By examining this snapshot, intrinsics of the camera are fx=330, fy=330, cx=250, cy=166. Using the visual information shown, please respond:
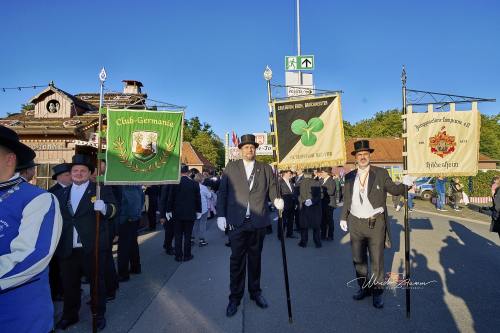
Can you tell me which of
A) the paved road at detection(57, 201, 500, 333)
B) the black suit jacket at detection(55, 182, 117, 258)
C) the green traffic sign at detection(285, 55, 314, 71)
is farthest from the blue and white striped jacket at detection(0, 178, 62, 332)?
the green traffic sign at detection(285, 55, 314, 71)

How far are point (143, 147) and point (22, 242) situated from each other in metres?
2.90

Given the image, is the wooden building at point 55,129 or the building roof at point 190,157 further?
the building roof at point 190,157

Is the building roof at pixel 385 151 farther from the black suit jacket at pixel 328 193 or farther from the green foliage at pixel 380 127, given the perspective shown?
the black suit jacket at pixel 328 193

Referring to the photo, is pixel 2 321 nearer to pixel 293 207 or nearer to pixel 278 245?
pixel 278 245

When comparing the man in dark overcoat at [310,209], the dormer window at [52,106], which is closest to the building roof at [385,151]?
the dormer window at [52,106]

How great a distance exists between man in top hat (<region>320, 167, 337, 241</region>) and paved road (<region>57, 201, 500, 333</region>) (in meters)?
1.19

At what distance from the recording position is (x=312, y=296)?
182 inches

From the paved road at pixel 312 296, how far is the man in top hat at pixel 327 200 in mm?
1187

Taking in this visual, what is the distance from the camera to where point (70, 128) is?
479 inches

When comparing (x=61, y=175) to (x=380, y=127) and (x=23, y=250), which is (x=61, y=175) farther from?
(x=380, y=127)

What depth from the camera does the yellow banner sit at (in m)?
4.86

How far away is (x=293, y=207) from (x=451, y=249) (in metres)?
4.06

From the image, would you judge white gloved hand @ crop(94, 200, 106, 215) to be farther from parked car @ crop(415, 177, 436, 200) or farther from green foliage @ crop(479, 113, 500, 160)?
green foliage @ crop(479, 113, 500, 160)

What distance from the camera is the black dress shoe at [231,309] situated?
13.2 feet
